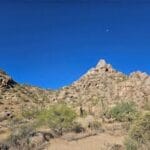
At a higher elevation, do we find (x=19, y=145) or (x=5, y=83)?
(x=5, y=83)

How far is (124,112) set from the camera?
5816 cm

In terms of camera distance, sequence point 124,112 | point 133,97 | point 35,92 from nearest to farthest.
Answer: point 124,112
point 133,97
point 35,92

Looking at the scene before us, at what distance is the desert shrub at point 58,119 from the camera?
152 ft

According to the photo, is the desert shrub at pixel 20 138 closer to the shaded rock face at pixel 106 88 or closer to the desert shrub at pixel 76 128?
the desert shrub at pixel 76 128

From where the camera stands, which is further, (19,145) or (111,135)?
(111,135)

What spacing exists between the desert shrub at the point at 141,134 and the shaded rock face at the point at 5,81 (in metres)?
62.4

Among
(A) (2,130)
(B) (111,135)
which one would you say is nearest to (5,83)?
(A) (2,130)

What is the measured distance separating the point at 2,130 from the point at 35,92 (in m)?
54.1

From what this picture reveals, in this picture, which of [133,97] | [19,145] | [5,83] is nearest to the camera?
[19,145]

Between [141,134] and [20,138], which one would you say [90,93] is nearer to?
[20,138]

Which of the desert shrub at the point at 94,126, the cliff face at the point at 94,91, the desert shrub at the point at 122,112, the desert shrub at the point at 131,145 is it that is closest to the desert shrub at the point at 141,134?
the desert shrub at the point at 131,145

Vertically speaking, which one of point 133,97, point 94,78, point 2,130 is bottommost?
point 2,130

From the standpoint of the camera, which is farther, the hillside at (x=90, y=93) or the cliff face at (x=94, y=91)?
the cliff face at (x=94, y=91)

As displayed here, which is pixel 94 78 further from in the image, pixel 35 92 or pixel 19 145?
pixel 19 145
